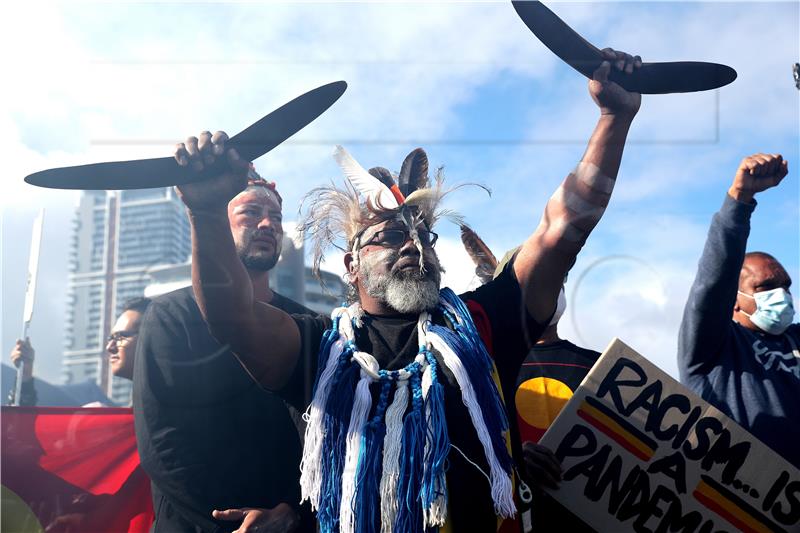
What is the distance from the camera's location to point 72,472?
10.3 feet

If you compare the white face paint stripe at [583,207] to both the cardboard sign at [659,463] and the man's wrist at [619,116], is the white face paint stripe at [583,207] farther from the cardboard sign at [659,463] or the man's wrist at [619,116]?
the cardboard sign at [659,463]

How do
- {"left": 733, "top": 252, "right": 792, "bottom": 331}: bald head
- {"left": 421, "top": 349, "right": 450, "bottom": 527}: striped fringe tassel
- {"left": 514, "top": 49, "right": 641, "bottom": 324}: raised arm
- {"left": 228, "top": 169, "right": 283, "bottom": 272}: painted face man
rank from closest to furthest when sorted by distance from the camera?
1. {"left": 421, "top": 349, "right": 450, "bottom": 527}: striped fringe tassel
2. {"left": 514, "top": 49, "right": 641, "bottom": 324}: raised arm
3. {"left": 228, "top": 169, "right": 283, "bottom": 272}: painted face man
4. {"left": 733, "top": 252, "right": 792, "bottom": 331}: bald head

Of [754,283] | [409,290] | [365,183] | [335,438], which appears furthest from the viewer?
[754,283]

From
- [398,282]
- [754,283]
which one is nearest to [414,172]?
[398,282]

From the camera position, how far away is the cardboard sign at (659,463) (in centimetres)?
253

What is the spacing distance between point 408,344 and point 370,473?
0.44m

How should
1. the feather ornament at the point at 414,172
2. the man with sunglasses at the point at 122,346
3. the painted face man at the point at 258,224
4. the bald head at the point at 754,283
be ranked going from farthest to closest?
the bald head at the point at 754,283 → the man with sunglasses at the point at 122,346 → the painted face man at the point at 258,224 → the feather ornament at the point at 414,172

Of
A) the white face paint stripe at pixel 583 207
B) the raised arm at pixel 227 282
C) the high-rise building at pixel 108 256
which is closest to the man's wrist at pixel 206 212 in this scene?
the raised arm at pixel 227 282

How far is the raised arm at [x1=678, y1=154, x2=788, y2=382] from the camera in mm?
2871

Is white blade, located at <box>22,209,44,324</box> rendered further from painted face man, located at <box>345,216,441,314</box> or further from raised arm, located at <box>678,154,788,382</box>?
raised arm, located at <box>678,154,788,382</box>

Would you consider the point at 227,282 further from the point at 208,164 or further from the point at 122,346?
the point at 122,346

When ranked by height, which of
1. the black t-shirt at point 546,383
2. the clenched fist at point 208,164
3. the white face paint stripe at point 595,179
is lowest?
the black t-shirt at point 546,383

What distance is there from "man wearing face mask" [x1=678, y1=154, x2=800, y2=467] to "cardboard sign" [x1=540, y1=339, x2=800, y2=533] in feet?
1.35

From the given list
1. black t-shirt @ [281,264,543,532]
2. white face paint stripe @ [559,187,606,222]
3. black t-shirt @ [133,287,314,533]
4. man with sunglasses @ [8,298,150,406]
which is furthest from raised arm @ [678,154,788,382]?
man with sunglasses @ [8,298,150,406]
